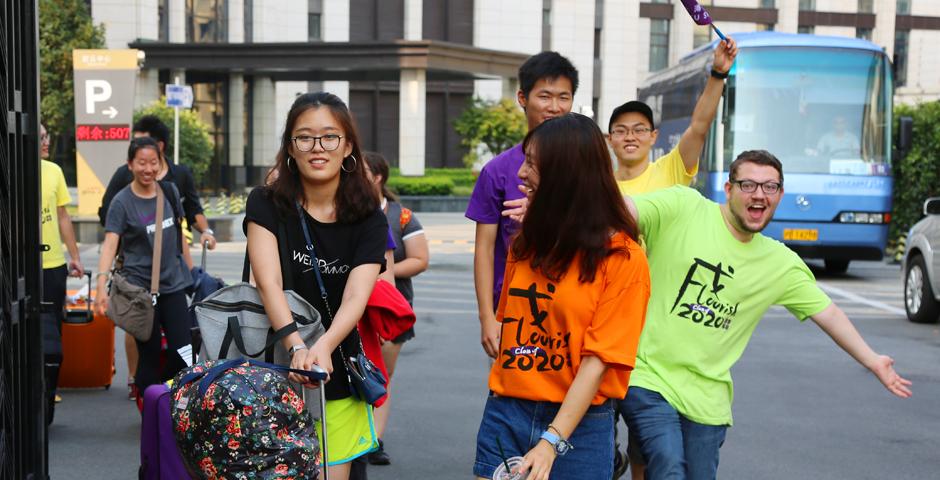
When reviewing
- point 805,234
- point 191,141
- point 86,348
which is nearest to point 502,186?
point 86,348

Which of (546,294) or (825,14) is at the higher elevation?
(825,14)

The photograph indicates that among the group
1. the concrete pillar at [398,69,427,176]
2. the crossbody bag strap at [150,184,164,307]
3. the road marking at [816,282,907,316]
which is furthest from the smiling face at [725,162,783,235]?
the concrete pillar at [398,69,427,176]

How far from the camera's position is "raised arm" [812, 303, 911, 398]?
14.4 feet

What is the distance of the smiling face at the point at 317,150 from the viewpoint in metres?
4.07

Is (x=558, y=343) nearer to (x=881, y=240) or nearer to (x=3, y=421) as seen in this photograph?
(x=3, y=421)

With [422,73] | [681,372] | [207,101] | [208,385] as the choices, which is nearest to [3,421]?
[208,385]

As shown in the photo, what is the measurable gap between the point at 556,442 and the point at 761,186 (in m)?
1.53

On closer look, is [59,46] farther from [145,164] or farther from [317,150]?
[317,150]

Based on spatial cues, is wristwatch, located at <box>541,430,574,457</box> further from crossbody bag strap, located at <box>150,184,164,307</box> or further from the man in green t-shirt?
crossbody bag strap, located at <box>150,184,164,307</box>

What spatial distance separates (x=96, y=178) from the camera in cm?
2072

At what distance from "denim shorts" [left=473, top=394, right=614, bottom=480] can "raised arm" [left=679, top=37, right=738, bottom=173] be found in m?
1.67

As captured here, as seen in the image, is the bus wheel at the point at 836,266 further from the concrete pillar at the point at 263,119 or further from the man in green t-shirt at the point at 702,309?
the concrete pillar at the point at 263,119

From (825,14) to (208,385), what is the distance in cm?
6661

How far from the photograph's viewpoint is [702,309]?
173 inches
